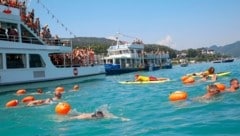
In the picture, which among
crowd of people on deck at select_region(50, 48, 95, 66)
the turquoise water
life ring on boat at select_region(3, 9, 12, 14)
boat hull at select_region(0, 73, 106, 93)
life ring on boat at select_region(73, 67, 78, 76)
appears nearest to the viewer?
the turquoise water

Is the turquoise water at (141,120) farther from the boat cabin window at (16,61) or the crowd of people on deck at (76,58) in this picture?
the crowd of people on deck at (76,58)

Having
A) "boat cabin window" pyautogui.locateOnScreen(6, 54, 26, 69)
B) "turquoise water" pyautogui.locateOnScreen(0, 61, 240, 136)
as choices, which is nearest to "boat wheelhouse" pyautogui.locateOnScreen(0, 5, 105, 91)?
"boat cabin window" pyautogui.locateOnScreen(6, 54, 26, 69)

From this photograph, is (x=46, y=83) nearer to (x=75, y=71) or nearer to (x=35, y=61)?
(x=35, y=61)

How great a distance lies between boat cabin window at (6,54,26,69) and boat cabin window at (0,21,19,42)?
3.41 ft

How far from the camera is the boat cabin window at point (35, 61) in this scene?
1123 inches

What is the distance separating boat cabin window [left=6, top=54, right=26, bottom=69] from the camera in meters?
26.4

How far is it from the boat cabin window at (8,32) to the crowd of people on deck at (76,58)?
531 cm

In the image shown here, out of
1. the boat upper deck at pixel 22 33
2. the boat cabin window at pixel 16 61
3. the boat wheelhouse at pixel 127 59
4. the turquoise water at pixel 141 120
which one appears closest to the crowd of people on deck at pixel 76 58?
the boat upper deck at pixel 22 33

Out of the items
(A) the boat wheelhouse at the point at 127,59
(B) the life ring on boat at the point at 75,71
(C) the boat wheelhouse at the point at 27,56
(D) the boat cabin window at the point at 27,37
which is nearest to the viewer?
(C) the boat wheelhouse at the point at 27,56

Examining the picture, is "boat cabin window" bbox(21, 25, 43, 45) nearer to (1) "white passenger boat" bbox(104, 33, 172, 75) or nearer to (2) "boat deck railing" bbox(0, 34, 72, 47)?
(2) "boat deck railing" bbox(0, 34, 72, 47)

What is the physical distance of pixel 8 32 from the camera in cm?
2714

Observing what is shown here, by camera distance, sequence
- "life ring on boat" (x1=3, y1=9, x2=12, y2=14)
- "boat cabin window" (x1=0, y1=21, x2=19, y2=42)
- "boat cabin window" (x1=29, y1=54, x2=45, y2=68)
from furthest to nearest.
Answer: "boat cabin window" (x1=29, y1=54, x2=45, y2=68) → "life ring on boat" (x1=3, y1=9, x2=12, y2=14) → "boat cabin window" (x1=0, y1=21, x2=19, y2=42)

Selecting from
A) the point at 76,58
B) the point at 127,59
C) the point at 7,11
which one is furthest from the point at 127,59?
the point at 7,11

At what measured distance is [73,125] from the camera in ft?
41.9
